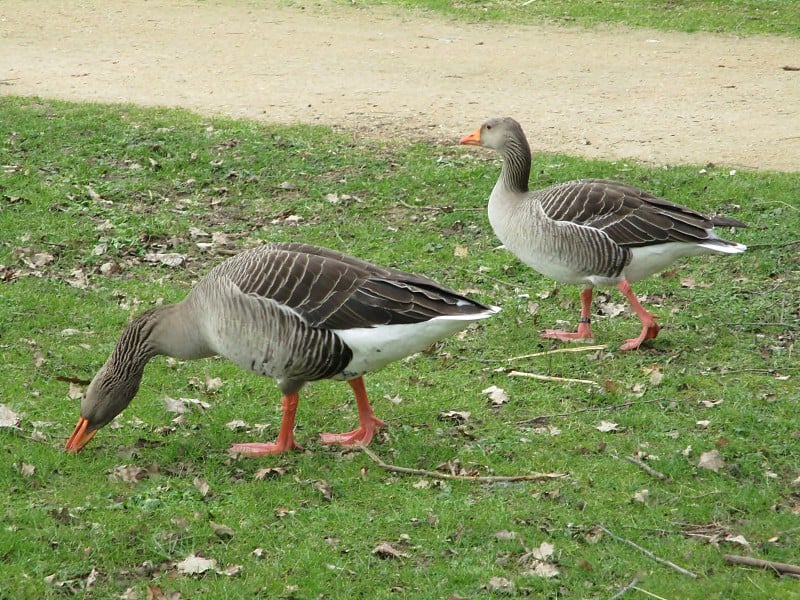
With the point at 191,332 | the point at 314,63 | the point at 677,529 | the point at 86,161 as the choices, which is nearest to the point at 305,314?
the point at 191,332

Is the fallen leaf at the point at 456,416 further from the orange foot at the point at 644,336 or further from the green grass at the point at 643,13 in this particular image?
the green grass at the point at 643,13

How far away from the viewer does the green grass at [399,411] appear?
4910mm

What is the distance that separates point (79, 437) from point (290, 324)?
1.36 m

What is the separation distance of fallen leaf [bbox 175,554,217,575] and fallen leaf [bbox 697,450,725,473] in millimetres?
2706

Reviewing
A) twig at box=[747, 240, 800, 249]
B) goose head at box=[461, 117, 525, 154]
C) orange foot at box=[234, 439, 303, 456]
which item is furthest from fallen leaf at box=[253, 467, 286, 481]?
twig at box=[747, 240, 800, 249]

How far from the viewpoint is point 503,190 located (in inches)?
313

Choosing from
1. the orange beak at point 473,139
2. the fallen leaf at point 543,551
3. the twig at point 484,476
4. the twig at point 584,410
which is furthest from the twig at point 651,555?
the orange beak at point 473,139

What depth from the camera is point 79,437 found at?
19.0ft

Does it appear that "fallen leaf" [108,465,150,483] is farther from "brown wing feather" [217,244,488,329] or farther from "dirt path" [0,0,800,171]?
"dirt path" [0,0,800,171]

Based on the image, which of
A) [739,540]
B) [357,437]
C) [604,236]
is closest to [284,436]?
[357,437]

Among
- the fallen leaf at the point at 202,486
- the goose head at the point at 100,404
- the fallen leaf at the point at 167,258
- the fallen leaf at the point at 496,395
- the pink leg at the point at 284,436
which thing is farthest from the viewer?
the fallen leaf at the point at 167,258

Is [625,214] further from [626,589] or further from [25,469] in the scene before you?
[25,469]

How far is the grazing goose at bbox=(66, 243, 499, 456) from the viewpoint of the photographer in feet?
18.6

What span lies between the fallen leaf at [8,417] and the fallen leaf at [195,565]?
5.77 feet
